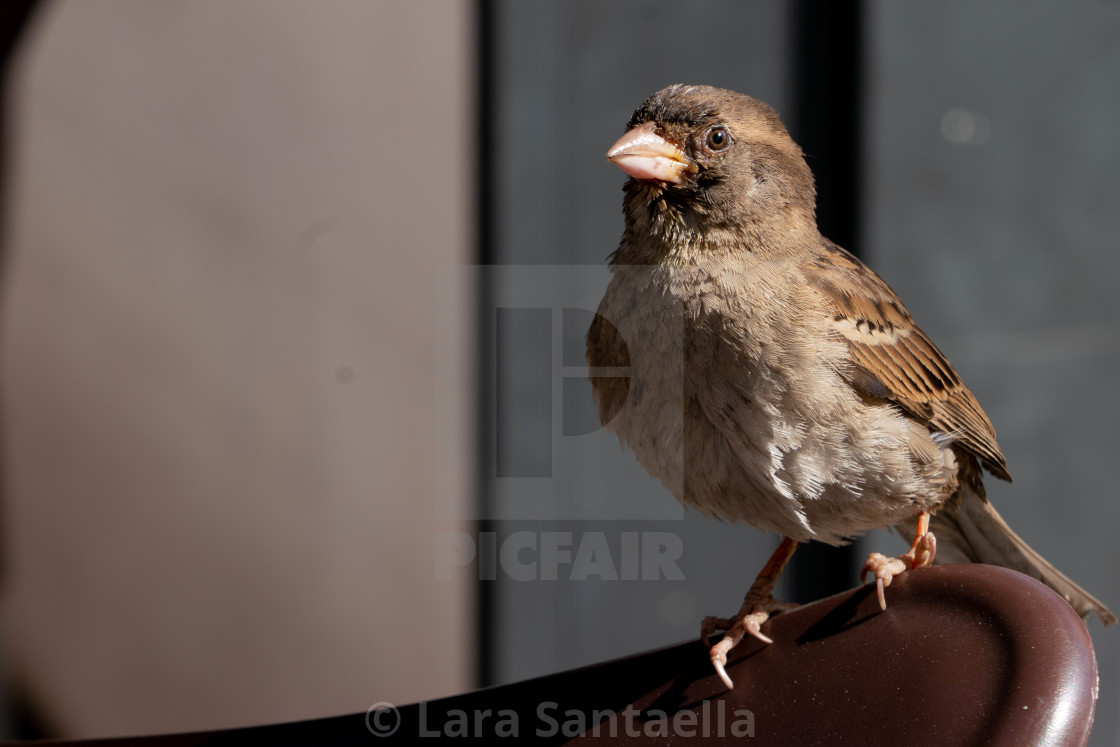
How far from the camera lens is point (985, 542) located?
1.79 meters

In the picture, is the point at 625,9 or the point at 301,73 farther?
the point at 301,73

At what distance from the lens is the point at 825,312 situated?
1429 mm

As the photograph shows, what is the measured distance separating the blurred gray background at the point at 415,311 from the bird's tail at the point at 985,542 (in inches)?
31.3

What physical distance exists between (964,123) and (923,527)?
1.38 metres

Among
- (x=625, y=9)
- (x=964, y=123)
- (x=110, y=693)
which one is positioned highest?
(x=625, y=9)

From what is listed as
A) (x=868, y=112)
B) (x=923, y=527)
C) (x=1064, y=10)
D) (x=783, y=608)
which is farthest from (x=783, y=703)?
(x=1064, y=10)

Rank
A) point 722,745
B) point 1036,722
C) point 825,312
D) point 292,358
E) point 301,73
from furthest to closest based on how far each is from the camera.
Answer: point 292,358 → point 301,73 → point 825,312 → point 722,745 → point 1036,722

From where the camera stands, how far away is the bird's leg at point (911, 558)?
137 centimetres

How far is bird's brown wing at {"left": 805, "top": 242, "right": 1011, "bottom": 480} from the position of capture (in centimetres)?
146

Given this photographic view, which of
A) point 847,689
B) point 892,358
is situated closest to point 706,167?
point 892,358

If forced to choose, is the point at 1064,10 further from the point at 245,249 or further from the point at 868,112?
the point at 245,249

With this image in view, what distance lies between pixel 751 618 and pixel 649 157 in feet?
2.40

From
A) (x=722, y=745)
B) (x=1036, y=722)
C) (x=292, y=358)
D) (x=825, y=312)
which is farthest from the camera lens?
(x=292, y=358)

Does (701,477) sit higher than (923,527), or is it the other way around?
(701,477)
